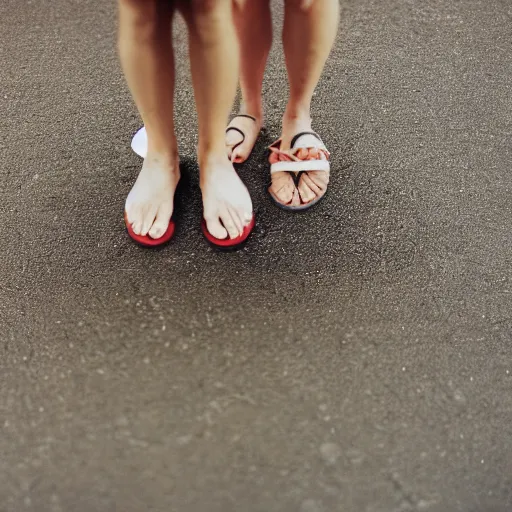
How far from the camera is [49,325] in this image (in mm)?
1090

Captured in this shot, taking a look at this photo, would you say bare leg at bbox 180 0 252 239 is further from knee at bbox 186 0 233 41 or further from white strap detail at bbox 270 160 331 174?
white strap detail at bbox 270 160 331 174

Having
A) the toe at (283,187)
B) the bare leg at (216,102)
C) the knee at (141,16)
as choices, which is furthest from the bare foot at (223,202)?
the knee at (141,16)

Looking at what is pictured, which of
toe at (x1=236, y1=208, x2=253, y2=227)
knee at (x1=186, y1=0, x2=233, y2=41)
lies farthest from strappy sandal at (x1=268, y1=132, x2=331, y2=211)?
knee at (x1=186, y1=0, x2=233, y2=41)

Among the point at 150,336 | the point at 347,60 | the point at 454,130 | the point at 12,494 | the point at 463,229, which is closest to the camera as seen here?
the point at 12,494

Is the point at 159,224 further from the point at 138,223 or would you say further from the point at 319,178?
the point at 319,178

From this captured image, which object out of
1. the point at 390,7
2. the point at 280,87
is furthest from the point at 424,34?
the point at 280,87

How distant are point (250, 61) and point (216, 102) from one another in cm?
26

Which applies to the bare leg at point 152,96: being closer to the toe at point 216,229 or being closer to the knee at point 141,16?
the knee at point 141,16

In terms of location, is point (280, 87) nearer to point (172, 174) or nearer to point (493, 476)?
point (172, 174)

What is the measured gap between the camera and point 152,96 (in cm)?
96

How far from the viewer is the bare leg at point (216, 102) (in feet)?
2.75

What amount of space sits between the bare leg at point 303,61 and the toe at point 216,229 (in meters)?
0.19

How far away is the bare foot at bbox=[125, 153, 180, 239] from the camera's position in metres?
1.14

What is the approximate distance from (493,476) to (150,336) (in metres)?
0.77
